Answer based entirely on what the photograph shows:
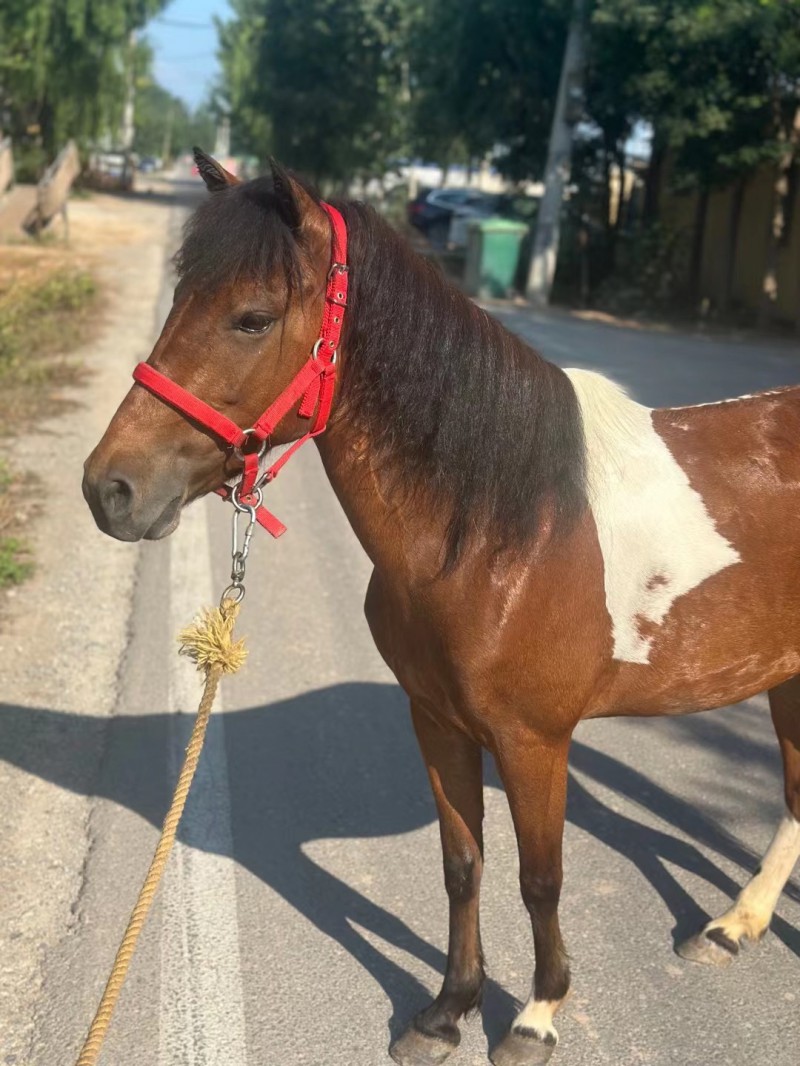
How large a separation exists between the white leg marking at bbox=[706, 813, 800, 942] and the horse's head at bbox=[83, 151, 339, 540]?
2146mm

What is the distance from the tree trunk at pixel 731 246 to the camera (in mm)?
18953

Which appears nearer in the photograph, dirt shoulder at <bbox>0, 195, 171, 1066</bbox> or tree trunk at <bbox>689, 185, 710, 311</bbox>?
dirt shoulder at <bbox>0, 195, 171, 1066</bbox>

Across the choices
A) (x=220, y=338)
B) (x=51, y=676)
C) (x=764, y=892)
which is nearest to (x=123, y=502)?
(x=220, y=338)

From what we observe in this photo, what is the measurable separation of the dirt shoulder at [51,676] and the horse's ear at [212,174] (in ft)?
7.09

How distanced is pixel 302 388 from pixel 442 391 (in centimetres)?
33

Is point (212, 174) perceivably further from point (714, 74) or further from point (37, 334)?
point (714, 74)

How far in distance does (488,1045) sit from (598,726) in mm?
2025

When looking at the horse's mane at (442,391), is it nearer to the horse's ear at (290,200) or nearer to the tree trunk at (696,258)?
the horse's ear at (290,200)

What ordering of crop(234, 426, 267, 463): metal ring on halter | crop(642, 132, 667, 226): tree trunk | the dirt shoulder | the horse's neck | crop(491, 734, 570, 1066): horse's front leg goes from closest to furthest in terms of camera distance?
crop(234, 426, 267, 463): metal ring on halter < the horse's neck < crop(491, 734, 570, 1066): horse's front leg < the dirt shoulder < crop(642, 132, 667, 226): tree trunk

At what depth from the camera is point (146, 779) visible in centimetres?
402

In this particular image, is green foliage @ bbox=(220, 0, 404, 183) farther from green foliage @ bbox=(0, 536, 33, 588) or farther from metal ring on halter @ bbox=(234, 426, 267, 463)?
metal ring on halter @ bbox=(234, 426, 267, 463)

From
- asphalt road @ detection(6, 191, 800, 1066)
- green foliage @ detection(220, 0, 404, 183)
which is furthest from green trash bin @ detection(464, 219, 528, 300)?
asphalt road @ detection(6, 191, 800, 1066)

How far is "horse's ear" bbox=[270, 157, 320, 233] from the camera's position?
2203 mm

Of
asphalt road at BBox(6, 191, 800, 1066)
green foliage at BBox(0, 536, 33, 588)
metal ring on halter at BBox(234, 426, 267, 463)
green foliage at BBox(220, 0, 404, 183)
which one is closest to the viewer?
metal ring on halter at BBox(234, 426, 267, 463)
